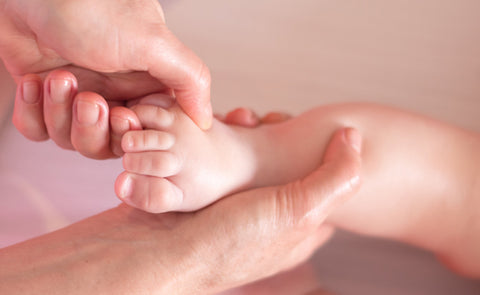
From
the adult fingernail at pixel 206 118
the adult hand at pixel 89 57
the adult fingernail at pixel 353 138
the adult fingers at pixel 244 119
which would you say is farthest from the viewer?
the adult fingers at pixel 244 119

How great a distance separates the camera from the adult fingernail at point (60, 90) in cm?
68

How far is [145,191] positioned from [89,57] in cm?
21

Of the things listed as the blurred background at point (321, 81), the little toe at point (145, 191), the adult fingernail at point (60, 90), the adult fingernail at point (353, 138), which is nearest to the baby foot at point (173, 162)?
the little toe at point (145, 191)

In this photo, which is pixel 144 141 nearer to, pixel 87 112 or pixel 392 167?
pixel 87 112

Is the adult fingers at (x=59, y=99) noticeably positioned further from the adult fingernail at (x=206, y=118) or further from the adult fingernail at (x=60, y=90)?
the adult fingernail at (x=206, y=118)

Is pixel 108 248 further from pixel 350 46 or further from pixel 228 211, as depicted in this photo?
pixel 350 46

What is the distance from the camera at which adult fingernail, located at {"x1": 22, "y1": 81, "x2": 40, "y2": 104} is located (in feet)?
2.35

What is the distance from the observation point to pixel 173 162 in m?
0.69

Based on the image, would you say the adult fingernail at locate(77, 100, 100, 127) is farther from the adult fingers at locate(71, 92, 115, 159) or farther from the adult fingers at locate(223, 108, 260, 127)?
the adult fingers at locate(223, 108, 260, 127)

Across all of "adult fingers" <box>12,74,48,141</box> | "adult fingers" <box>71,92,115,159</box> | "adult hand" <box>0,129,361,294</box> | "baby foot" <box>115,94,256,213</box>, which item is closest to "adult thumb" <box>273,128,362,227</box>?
"adult hand" <box>0,129,361,294</box>

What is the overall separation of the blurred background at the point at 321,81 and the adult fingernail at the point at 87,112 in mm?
516

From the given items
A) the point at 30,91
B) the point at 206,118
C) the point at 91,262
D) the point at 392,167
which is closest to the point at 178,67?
the point at 206,118

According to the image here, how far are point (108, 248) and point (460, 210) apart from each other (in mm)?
684

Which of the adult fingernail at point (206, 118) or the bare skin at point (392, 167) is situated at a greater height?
the adult fingernail at point (206, 118)
